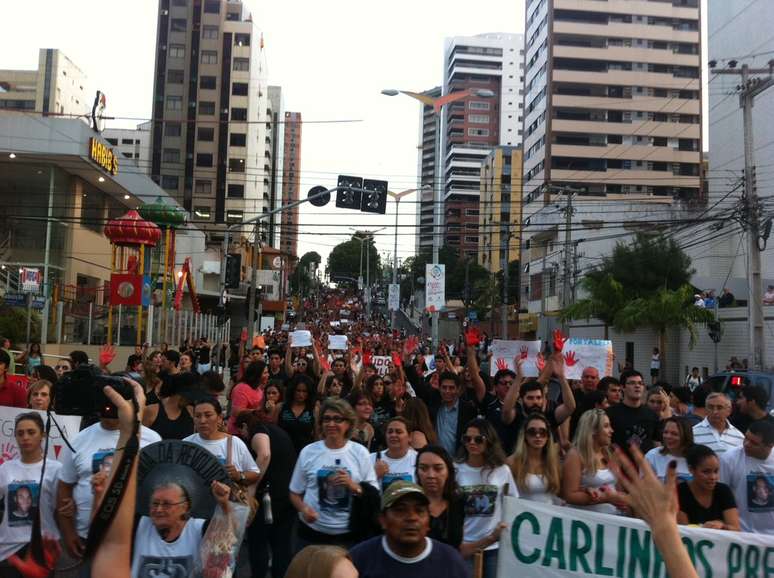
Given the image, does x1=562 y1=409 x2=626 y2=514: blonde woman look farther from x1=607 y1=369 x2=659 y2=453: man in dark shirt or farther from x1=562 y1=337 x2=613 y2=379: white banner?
x1=562 y1=337 x2=613 y2=379: white banner

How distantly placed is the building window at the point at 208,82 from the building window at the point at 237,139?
16.8 ft

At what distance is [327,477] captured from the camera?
5.41 meters

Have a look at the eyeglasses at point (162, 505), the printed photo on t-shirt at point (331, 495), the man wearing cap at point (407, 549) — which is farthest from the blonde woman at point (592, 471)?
the eyeglasses at point (162, 505)

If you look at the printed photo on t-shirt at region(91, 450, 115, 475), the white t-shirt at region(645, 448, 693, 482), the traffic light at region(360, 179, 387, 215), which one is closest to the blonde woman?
the white t-shirt at region(645, 448, 693, 482)

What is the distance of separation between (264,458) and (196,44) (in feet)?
279

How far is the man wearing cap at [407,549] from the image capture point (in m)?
3.62

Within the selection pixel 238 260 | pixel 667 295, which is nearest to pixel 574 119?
pixel 667 295

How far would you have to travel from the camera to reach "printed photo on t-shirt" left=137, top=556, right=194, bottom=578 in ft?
13.2

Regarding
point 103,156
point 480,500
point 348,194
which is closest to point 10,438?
point 480,500

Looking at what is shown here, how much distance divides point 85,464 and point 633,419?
187 inches

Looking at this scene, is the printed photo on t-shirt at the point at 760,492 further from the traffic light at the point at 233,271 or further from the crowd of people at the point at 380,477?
the traffic light at the point at 233,271

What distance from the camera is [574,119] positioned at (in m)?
73.6

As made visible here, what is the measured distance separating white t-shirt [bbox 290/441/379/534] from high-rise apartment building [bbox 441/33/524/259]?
122591 mm

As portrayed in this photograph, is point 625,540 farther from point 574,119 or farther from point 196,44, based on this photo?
point 196,44
